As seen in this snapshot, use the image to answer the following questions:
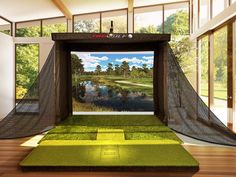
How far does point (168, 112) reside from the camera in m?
6.09

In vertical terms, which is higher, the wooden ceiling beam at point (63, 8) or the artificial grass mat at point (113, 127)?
the wooden ceiling beam at point (63, 8)

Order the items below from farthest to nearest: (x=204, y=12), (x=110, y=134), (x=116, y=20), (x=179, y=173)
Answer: (x=116, y=20) < (x=204, y=12) < (x=110, y=134) < (x=179, y=173)

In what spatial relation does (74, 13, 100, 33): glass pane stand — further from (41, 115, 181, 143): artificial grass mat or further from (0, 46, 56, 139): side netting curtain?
Result: (0, 46, 56, 139): side netting curtain

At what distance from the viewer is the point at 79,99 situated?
741 centimetres

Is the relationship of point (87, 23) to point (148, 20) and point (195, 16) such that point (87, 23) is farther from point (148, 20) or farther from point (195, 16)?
point (195, 16)

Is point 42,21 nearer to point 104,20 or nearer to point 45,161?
point 104,20

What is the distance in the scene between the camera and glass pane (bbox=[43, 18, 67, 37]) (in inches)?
343

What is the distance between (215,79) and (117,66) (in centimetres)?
235

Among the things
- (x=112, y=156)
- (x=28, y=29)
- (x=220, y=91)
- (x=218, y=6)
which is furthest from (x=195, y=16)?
(x=112, y=156)

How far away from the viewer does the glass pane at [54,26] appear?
8.70 meters

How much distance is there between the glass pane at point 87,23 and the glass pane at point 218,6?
3.45 metres

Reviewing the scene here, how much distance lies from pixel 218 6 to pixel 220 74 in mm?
1409

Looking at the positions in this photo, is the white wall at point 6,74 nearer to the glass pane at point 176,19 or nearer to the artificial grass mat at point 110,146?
the artificial grass mat at point 110,146

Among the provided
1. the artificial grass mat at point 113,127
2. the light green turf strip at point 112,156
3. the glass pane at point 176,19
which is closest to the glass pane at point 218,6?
the glass pane at point 176,19
